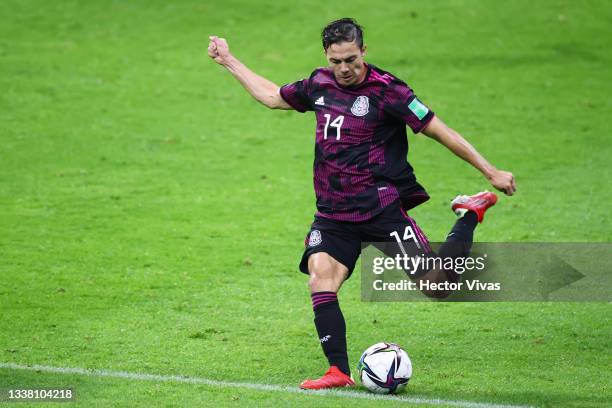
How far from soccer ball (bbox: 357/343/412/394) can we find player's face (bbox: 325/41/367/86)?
6.70ft

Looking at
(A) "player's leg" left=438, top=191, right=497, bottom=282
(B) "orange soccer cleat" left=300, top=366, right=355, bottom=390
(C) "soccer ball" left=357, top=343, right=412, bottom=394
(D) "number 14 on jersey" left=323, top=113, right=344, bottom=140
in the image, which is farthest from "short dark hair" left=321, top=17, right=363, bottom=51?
(B) "orange soccer cleat" left=300, top=366, right=355, bottom=390

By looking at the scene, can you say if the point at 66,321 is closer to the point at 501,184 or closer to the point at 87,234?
the point at 87,234

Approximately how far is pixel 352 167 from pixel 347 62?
2.59 ft

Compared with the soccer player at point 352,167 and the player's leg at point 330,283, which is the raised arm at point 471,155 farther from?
the player's leg at point 330,283

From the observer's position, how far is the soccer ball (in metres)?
8.00

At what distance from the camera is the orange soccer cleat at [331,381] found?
8.06 metres

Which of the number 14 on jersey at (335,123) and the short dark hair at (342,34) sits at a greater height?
the short dark hair at (342,34)

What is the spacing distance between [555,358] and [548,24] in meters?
17.8

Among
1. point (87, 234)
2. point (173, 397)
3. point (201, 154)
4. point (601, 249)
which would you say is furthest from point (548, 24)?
point (173, 397)

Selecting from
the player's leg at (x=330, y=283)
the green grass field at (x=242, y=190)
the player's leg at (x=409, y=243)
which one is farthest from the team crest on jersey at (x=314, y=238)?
the green grass field at (x=242, y=190)

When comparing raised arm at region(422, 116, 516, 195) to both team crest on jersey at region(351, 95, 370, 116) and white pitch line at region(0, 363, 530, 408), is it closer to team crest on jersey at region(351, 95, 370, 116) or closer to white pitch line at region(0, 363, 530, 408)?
team crest on jersey at region(351, 95, 370, 116)

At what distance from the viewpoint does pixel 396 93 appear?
8.16 m

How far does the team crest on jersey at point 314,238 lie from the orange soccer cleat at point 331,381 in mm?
949

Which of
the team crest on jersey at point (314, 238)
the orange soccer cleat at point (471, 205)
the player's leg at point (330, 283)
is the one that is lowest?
the player's leg at point (330, 283)
